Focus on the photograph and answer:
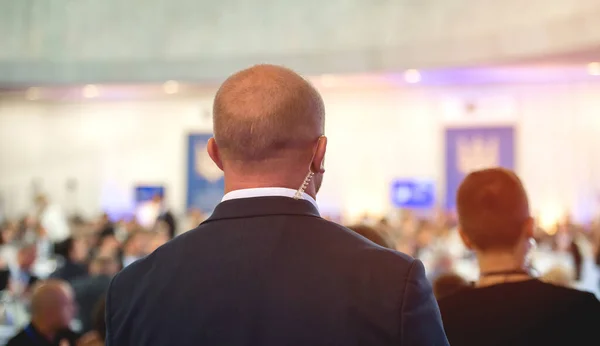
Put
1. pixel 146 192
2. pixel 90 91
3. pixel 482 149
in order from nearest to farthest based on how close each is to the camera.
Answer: pixel 482 149 < pixel 90 91 < pixel 146 192

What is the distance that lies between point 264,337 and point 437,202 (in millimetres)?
13823

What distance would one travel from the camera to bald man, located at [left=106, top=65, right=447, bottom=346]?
0.99 metres

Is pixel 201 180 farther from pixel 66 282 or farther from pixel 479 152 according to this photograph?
pixel 66 282

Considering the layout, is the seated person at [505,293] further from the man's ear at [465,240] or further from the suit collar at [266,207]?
the suit collar at [266,207]

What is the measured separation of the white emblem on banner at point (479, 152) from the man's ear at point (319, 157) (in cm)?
1340

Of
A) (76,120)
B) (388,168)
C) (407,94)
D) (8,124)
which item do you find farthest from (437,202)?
(8,124)

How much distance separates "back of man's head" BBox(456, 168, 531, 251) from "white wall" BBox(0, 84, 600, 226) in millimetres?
12541

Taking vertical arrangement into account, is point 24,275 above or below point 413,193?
below

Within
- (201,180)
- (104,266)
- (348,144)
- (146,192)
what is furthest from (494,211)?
(146,192)

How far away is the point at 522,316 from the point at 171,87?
13.6 metres

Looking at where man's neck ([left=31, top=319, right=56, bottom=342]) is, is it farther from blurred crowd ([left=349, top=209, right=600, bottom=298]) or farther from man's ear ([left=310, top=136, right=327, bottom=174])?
man's ear ([left=310, top=136, right=327, bottom=174])

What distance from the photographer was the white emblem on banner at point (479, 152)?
46.5 ft

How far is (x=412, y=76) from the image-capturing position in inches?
542

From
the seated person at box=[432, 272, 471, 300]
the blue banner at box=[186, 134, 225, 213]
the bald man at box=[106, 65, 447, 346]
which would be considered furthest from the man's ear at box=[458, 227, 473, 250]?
the blue banner at box=[186, 134, 225, 213]
